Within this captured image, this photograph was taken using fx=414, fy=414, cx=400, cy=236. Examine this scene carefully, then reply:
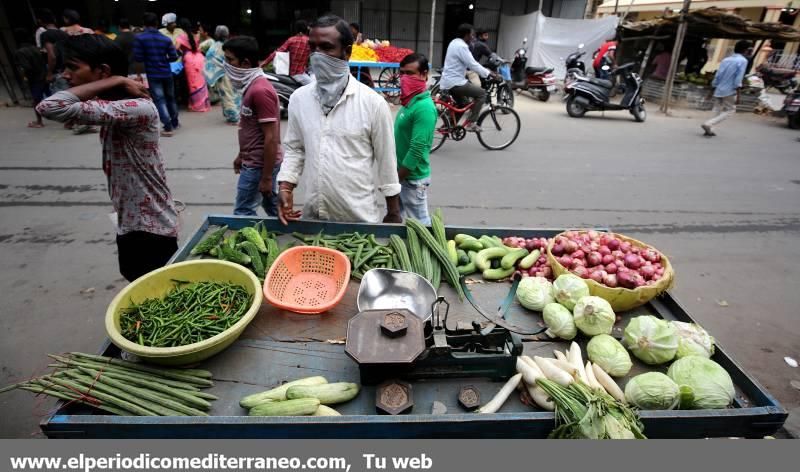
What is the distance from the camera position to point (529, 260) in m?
2.52

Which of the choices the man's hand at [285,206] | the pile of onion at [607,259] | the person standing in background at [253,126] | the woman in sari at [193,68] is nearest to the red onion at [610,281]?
the pile of onion at [607,259]

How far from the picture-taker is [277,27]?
15.4 metres

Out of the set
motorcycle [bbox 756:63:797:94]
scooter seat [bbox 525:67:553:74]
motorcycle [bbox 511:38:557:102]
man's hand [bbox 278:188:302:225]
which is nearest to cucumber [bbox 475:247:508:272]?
man's hand [bbox 278:188:302:225]

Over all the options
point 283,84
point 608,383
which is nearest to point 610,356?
point 608,383

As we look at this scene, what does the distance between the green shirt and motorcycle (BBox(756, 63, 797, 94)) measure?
53.3ft

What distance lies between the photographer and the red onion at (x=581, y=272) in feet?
7.30

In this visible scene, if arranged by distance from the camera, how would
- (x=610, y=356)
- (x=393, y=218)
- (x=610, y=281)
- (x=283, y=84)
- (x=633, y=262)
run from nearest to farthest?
(x=610, y=356)
(x=610, y=281)
(x=633, y=262)
(x=393, y=218)
(x=283, y=84)

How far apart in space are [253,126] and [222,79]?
6837 millimetres

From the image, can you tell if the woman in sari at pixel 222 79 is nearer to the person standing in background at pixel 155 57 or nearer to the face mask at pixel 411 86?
the person standing in background at pixel 155 57

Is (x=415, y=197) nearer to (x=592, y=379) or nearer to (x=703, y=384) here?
(x=592, y=379)

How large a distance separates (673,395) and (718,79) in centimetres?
1091

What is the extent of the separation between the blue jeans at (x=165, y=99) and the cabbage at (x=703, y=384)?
28.7ft

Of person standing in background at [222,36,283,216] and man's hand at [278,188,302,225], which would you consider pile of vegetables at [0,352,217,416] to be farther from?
person standing in background at [222,36,283,216]

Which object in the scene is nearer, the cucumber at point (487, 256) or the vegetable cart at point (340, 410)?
the vegetable cart at point (340, 410)
